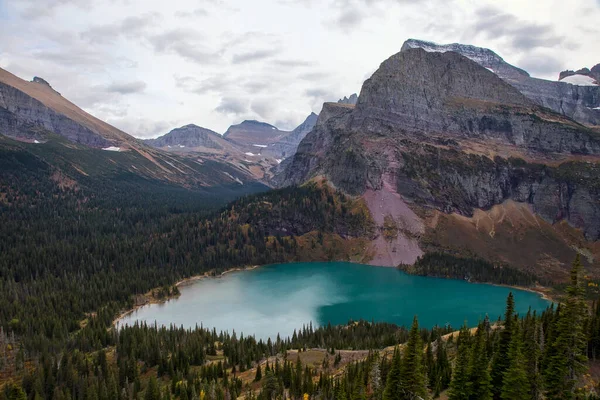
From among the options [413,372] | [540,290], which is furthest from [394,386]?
[540,290]

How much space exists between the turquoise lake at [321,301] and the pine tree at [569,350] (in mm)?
51616

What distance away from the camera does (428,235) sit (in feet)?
638

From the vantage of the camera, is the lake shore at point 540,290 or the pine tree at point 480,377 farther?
the lake shore at point 540,290

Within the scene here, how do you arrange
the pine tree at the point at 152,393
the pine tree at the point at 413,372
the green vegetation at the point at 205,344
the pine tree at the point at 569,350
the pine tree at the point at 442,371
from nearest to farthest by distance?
1. the pine tree at the point at 569,350
2. the pine tree at the point at 413,372
3. the green vegetation at the point at 205,344
4. the pine tree at the point at 442,371
5. the pine tree at the point at 152,393

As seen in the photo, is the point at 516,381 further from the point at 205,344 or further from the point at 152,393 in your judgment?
the point at 205,344

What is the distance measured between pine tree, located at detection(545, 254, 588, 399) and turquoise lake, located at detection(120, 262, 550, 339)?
169 feet

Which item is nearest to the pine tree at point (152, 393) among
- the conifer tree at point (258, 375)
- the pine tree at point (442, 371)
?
the conifer tree at point (258, 375)

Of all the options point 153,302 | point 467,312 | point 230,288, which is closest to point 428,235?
point 467,312

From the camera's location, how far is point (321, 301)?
132 meters

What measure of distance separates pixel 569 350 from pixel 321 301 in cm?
9176

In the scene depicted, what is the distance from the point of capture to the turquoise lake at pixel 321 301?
369 ft

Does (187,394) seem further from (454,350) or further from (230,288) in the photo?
(230,288)

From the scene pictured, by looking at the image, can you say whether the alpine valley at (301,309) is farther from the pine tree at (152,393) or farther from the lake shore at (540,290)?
the lake shore at (540,290)

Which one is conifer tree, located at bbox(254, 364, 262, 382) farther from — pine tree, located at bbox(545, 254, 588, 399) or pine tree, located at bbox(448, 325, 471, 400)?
pine tree, located at bbox(545, 254, 588, 399)
